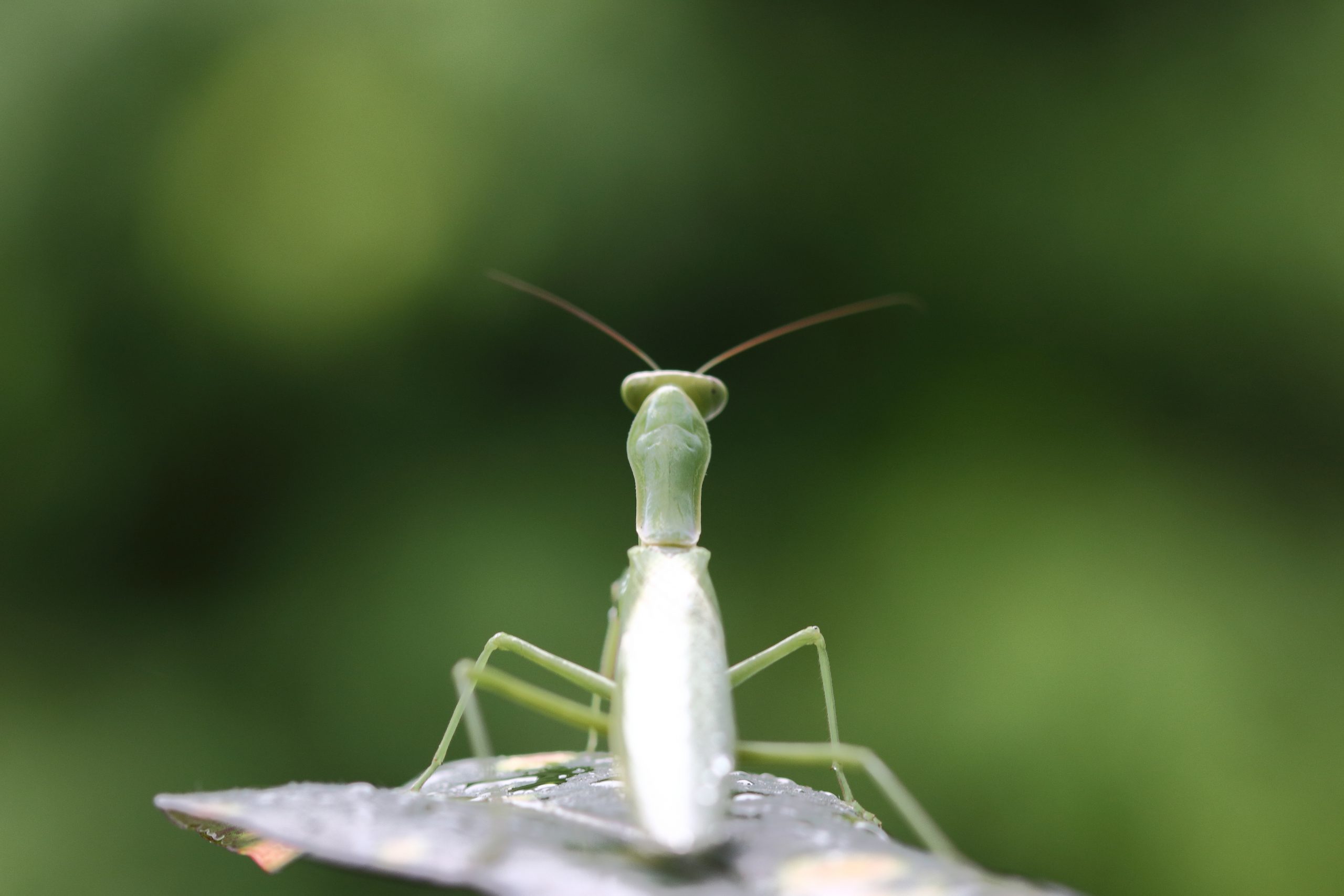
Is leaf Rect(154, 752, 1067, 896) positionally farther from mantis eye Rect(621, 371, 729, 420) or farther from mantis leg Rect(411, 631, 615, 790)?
mantis eye Rect(621, 371, 729, 420)

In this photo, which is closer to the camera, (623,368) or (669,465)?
(669,465)

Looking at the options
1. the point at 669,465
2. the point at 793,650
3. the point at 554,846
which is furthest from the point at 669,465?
the point at 554,846

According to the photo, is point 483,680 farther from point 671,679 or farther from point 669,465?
point 669,465

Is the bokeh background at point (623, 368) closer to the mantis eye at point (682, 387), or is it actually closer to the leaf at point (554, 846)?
the mantis eye at point (682, 387)

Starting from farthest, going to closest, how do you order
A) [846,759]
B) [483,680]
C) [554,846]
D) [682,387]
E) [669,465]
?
[682,387], [669,465], [483,680], [846,759], [554,846]

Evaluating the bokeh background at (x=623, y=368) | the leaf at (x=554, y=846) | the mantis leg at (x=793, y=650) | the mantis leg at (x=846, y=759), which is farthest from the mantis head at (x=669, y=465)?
the bokeh background at (x=623, y=368)

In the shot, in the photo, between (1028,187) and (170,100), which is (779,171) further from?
(170,100)

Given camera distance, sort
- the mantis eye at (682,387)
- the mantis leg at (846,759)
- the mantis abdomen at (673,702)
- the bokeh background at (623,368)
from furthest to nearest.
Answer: the bokeh background at (623,368)
the mantis eye at (682,387)
the mantis leg at (846,759)
the mantis abdomen at (673,702)
